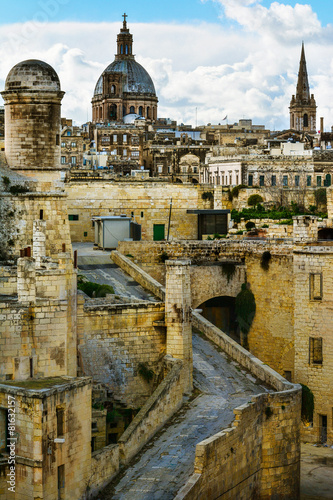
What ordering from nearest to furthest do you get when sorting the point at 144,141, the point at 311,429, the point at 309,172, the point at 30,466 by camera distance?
the point at 30,466 → the point at 311,429 → the point at 309,172 → the point at 144,141

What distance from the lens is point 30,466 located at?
1709 cm

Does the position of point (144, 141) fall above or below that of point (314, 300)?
above

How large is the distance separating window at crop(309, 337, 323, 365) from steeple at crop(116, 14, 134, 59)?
10279cm

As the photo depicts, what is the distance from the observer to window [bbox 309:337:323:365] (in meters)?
29.2

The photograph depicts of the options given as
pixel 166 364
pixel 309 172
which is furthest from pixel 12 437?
pixel 309 172

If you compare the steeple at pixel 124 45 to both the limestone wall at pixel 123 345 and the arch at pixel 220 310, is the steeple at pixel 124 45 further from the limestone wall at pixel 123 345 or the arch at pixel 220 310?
the limestone wall at pixel 123 345

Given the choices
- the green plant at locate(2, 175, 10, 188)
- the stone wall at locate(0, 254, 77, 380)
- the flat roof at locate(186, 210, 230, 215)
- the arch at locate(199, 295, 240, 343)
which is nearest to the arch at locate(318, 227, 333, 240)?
the arch at locate(199, 295, 240, 343)

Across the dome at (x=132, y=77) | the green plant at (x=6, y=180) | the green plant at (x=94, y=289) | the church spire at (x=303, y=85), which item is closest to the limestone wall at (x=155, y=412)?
the green plant at (x=94, y=289)

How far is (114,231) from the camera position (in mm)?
36844

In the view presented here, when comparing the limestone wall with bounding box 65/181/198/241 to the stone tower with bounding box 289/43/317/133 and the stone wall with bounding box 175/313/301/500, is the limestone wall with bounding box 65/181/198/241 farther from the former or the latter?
the stone tower with bounding box 289/43/317/133

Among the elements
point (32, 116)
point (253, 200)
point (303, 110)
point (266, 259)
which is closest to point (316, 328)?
point (266, 259)

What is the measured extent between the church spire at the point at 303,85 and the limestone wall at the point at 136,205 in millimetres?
86231

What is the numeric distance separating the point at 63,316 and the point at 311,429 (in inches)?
472

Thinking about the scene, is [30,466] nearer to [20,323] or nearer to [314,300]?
[20,323]
